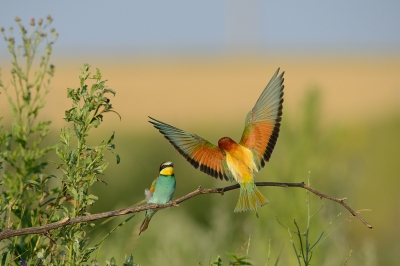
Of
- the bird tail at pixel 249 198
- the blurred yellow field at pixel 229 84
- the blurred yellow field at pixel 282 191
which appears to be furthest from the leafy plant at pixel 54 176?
the blurred yellow field at pixel 229 84

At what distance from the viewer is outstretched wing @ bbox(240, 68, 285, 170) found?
2814 millimetres

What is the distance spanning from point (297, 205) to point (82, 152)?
2.79 metres

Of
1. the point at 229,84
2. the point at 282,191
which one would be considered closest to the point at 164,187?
the point at 282,191

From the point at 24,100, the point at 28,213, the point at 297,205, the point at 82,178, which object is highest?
the point at 24,100

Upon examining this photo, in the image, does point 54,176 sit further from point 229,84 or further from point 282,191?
point 229,84

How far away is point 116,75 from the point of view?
113ft

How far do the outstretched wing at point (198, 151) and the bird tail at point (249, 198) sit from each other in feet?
0.40

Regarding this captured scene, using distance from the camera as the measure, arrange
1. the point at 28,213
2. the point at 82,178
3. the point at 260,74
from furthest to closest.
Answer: the point at 260,74, the point at 28,213, the point at 82,178

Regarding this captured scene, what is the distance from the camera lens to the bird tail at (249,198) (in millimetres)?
2674

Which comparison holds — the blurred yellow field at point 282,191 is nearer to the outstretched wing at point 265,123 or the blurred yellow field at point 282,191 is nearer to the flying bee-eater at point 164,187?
the flying bee-eater at point 164,187

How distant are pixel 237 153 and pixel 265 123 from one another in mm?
240

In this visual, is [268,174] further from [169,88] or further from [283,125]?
[169,88]

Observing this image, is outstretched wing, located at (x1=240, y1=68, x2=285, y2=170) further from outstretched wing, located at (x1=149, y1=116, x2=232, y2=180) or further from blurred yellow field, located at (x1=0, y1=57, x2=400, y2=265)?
blurred yellow field, located at (x1=0, y1=57, x2=400, y2=265)

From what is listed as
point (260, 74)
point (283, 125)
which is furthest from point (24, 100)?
point (260, 74)
